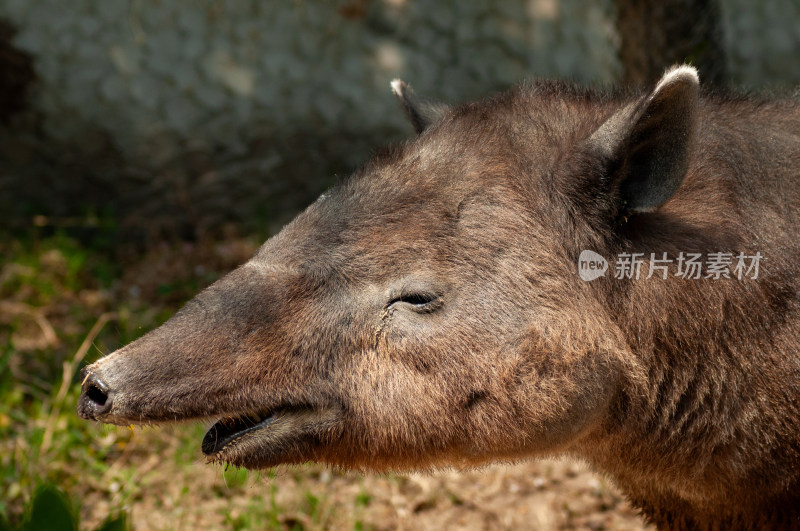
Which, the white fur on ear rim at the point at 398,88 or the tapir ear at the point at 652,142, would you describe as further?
the white fur on ear rim at the point at 398,88

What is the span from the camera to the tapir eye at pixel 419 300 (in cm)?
286

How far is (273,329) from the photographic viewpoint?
9.12 feet

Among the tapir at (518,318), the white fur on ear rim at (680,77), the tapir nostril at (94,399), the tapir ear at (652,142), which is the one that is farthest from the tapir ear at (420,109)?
the tapir nostril at (94,399)

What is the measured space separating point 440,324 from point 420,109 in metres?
1.14

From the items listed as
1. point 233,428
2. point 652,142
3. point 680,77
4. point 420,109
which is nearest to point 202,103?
point 420,109

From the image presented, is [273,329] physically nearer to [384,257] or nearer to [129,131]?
[384,257]

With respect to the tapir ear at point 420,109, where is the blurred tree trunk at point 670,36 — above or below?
above

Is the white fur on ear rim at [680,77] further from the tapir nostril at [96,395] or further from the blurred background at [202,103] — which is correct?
the blurred background at [202,103]

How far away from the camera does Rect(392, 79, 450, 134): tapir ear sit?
138 inches

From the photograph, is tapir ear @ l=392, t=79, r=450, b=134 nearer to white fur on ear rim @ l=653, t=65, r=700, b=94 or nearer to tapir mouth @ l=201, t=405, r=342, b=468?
white fur on ear rim @ l=653, t=65, r=700, b=94

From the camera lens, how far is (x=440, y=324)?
2852 mm

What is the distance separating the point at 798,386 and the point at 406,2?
5.44m

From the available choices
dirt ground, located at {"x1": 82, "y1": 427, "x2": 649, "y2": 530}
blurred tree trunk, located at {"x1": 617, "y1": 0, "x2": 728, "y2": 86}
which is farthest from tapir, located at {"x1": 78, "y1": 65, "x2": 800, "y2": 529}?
blurred tree trunk, located at {"x1": 617, "y1": 0, "x2": 728, "y2": 86}

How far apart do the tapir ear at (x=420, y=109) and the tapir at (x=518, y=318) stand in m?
0.41
